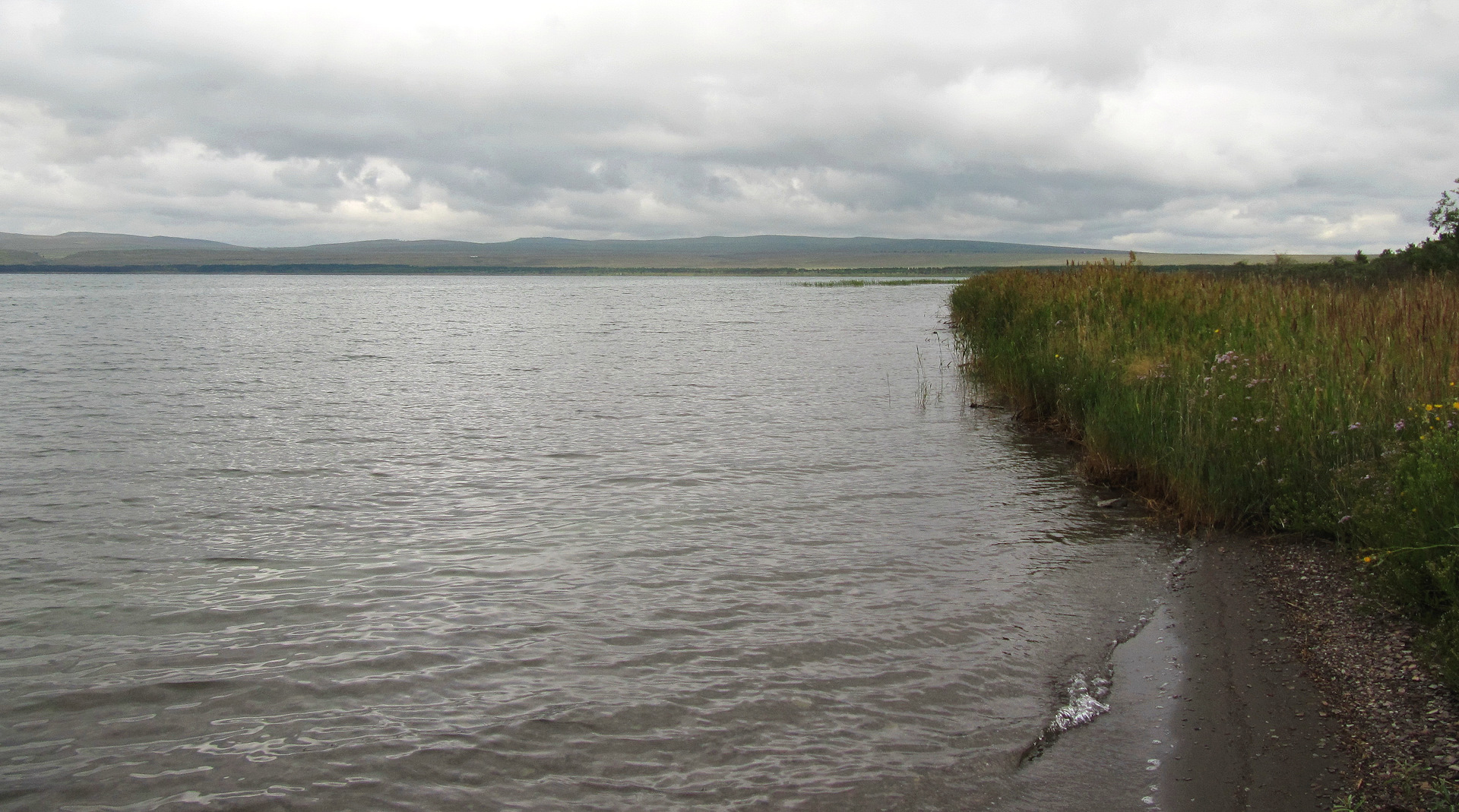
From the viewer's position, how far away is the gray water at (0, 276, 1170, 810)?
5227mm

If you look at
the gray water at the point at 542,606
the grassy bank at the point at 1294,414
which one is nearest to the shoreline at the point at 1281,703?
the grassy bank at the point at 1294,414

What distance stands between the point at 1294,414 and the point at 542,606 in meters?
6.91

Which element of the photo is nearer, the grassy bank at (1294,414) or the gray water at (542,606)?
the gray water at (542,606)

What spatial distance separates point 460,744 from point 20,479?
10.4 metres

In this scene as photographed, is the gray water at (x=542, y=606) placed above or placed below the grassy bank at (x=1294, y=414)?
below

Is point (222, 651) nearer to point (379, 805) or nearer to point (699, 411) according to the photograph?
point (379, 805)

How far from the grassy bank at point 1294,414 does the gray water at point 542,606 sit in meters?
0.88

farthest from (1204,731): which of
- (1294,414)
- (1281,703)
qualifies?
(1294,414)

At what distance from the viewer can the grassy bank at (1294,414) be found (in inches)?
231

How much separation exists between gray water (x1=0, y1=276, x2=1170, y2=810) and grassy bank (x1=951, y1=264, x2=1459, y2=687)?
2.87ft

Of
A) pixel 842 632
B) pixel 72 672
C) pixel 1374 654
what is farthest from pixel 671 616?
pixel 1374 654

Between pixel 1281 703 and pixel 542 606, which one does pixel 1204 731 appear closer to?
pixel 1281 703

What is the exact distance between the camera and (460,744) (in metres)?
5.45

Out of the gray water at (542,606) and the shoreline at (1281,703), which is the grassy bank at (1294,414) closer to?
the shoreline at (1281,703)
